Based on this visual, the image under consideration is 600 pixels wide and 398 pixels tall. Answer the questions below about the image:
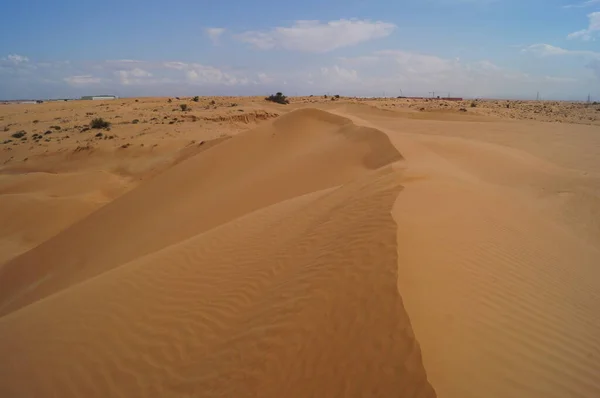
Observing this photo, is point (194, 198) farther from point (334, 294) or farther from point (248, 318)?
point (334, 294)

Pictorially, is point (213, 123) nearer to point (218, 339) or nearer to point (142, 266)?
point (142, 266)

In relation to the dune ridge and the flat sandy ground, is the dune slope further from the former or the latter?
the dune ridge

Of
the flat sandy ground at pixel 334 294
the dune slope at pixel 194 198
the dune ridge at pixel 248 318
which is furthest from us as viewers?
the dune slope at pixel 194 198

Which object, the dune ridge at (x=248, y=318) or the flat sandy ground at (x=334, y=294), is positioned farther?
the dune ridge at (x=248, y=318)

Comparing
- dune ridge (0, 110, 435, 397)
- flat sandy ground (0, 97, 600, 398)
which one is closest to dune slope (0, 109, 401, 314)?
flat sandy ground (0, 97, 600, 398)

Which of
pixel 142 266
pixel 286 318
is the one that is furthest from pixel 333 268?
pixel 142 266

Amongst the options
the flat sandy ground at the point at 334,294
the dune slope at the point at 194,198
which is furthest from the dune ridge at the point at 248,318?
the dune slope at the point at 194,198

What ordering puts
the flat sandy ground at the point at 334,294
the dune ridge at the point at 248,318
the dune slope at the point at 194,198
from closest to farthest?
the flat sandy ground at the point at 334,294 → the dune ridge at the point at 248,318 → the dune slope at the point at 194,198

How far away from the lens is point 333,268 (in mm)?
5012

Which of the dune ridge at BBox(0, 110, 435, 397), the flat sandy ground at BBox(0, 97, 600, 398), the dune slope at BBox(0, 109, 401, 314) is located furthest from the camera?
the dune slope at BBox(0, 109, 401, 314)

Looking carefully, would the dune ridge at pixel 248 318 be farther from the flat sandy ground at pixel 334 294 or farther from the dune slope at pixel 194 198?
the dune slope at pixel 194 198

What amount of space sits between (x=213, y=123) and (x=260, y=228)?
21.7m

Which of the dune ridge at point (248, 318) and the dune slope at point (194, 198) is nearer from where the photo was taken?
the dune ridge at point (248, 318)

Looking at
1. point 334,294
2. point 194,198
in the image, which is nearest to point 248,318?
point 334,294
